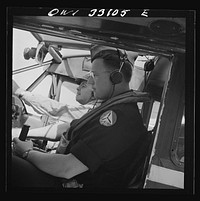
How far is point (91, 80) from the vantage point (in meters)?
2.74

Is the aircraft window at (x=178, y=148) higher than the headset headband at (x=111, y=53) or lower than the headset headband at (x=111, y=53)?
lower

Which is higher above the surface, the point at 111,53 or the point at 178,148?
the point at 111,53

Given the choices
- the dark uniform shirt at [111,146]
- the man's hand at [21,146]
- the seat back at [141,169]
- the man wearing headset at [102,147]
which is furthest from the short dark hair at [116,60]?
the man's hand at [21,146]

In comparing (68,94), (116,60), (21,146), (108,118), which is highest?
Answer: (116,60)

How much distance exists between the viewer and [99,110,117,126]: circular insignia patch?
105 inches

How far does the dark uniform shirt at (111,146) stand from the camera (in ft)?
8.70

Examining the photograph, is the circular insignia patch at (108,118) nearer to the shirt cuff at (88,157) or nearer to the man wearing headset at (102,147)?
the man wearing headset at (102,147)

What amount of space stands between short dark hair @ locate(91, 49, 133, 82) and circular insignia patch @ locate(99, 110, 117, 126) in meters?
0.24

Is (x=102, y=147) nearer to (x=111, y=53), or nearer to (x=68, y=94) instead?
(x=68, y=94)

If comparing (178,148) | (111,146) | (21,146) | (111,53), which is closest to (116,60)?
(111,53)

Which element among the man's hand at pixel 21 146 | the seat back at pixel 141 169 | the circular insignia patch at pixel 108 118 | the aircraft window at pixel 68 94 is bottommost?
the seat back at pixel 141 169

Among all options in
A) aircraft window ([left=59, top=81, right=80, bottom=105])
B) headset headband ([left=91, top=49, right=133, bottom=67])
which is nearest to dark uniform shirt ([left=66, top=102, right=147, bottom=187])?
aircraft window ([left=59, top=81, right=80, bottom=105])

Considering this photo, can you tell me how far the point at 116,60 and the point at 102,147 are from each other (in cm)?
56

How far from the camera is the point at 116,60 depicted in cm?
272
